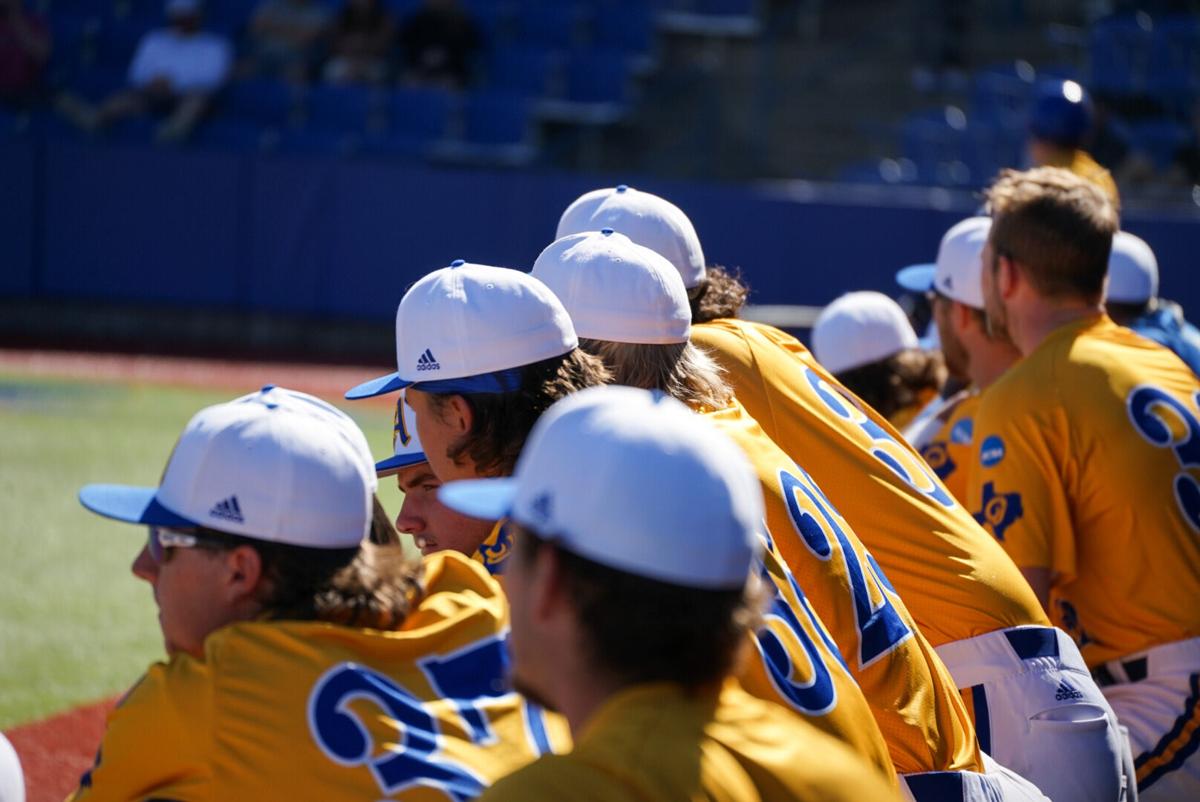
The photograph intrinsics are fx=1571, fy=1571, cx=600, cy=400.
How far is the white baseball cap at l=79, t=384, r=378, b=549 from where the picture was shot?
255 centimetres

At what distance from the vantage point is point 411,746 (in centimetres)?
244

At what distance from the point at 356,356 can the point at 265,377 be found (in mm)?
2076

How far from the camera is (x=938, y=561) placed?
12.1 feet

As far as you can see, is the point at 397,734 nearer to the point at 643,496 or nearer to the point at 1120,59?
the point at 643,496

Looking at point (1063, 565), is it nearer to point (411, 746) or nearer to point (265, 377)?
point (411, 746)

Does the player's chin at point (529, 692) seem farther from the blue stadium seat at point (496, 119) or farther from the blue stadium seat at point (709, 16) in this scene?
the blue stadium seat at point (709, 16)

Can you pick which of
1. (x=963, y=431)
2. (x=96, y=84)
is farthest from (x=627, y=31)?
(x=963, y=431)

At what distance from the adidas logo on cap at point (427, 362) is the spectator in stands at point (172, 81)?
591 inches

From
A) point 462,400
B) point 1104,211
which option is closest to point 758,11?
point 1104,211

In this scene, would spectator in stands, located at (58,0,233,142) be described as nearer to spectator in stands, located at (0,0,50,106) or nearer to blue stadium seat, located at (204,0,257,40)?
spectator in stands, located at (0,0,50,106)

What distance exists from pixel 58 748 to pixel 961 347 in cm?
342

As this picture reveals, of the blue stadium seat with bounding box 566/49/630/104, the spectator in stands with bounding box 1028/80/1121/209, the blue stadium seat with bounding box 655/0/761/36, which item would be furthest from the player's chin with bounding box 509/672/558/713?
the blue stadium seat with bounding box 655/0/761/36

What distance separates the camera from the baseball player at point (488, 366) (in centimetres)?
329

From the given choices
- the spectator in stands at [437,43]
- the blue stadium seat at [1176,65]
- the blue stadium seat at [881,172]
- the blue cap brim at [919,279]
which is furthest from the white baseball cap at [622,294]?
the spectator in stands at [437,43]
